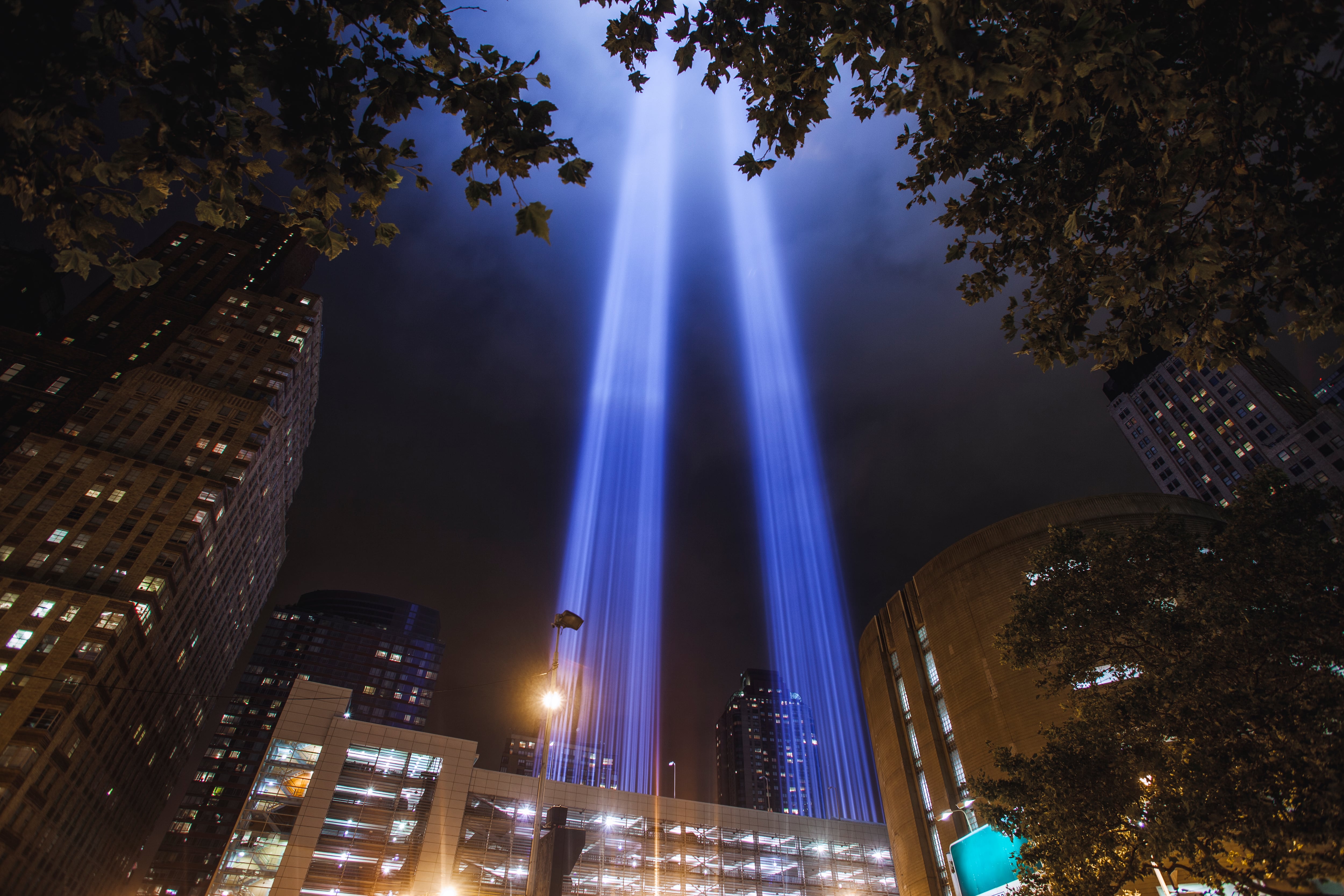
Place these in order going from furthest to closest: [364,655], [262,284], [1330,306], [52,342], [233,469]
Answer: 1. [364,655]
2. [262,284]
3. [52,342]
4. [233,469]
5. [1330,306]

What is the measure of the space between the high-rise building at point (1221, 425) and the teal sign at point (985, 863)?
9002cm

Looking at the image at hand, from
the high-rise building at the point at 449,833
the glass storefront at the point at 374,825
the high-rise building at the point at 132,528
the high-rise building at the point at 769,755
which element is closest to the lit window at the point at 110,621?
the high-rise building at the point at 132,528

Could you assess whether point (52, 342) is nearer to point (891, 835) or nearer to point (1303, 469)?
point (891, 835)

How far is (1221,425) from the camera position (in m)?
97.1

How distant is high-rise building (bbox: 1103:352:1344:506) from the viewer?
83.1 m

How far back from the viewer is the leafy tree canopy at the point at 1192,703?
8375 millimetres

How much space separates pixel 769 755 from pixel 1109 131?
202593 mm

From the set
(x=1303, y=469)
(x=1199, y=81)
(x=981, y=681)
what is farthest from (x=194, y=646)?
(x=1303, y=469)

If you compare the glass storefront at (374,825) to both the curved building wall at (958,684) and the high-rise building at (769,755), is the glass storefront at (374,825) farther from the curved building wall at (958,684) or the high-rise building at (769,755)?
the high-rise building at (769,755)

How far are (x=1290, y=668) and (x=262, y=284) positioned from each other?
137 m

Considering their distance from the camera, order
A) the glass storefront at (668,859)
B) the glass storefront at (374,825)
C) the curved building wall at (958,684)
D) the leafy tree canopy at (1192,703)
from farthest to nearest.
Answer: the glass storefront at (668,859) → the glass storefront at (374,825) → the curved building wall at (958,684) → the leafy tree canopy at (1192,703)

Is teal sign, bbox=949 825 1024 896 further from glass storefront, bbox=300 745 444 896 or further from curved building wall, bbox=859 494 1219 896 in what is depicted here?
glass storefront, bbox=300 745 444 896

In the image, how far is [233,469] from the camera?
7444 centimetres

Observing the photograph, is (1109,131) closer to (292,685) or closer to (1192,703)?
(1192,703)
